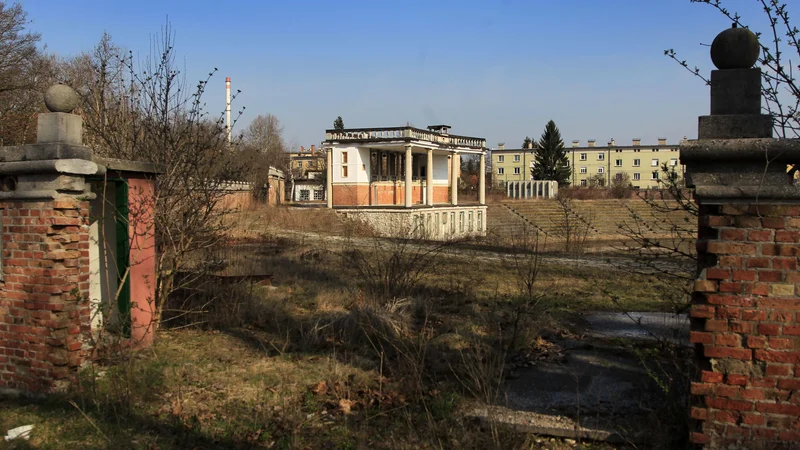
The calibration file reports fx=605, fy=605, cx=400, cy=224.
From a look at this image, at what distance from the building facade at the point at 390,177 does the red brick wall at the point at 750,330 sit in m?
25.8

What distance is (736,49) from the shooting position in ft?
12.8

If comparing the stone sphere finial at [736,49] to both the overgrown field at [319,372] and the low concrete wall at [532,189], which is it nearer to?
the overgrown field at [319,372]

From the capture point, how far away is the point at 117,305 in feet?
23.3

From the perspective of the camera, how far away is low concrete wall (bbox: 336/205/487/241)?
30234 mm

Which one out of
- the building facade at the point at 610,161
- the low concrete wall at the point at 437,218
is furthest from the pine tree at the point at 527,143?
the low concrete wall at the point at 437,218

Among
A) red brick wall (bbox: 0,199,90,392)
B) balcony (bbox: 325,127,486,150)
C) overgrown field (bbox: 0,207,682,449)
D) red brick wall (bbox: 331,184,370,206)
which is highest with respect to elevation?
balcony (bbox: 325,127,486,150)

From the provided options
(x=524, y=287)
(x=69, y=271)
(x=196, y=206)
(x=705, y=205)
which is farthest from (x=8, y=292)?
(x=524, y=287)

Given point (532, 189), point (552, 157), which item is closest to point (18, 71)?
point (532, 189)

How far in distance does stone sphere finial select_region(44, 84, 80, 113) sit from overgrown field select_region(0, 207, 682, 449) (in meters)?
2.53

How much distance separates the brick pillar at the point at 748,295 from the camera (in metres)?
3.56

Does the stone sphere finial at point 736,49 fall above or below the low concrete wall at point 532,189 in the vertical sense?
below

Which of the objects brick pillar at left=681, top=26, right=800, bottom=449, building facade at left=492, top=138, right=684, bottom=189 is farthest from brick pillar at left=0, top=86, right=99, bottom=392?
building facade at left=492, top=138, right=684, bottom=189

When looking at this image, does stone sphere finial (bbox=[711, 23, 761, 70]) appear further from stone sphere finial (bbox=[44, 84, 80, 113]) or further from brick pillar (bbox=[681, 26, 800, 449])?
stone sphere finial (bbox=[44, 84, 80, 113])

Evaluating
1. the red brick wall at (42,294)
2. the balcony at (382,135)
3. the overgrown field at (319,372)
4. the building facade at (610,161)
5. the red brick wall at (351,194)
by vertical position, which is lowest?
the overgrown field at (319,372)
